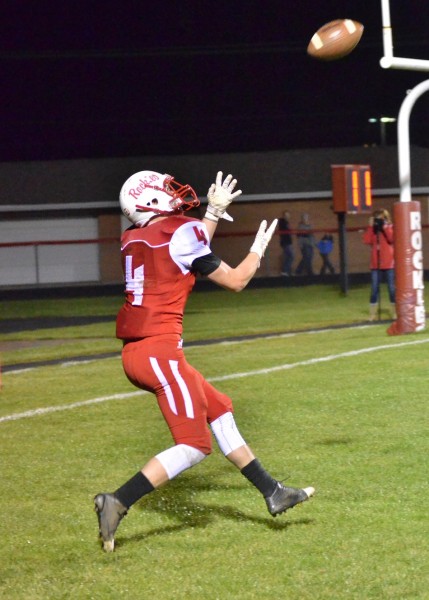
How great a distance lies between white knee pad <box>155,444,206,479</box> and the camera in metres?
5.50

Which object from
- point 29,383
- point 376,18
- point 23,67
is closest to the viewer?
point 29,383

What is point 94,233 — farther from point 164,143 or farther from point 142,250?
point 142,250

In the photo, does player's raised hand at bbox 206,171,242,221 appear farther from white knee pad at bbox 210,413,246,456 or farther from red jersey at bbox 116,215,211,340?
white knee pad at bbox 210,413,246,456

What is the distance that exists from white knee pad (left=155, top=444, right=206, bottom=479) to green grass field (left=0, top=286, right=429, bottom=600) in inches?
15.4

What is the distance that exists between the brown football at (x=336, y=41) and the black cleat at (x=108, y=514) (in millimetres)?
8167

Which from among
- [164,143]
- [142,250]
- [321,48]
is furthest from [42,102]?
[142,250]

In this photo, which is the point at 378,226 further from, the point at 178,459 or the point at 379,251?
the point at 178,459

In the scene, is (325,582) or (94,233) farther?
(94,233)

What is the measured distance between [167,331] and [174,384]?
279 millimetres

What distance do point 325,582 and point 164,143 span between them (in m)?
45.8

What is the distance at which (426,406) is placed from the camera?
366 inches

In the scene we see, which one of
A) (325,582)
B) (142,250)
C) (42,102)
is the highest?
(42,102)

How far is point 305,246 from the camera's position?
36.1 meters

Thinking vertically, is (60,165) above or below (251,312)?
above
